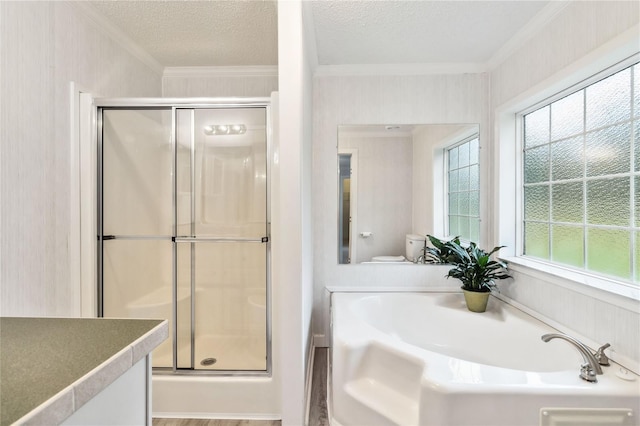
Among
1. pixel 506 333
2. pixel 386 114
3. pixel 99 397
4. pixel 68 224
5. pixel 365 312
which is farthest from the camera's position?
pixel 386 114

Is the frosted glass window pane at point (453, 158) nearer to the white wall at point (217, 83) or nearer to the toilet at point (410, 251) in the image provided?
the toilet at point (410, 251)

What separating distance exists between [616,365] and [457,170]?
168 centimetres

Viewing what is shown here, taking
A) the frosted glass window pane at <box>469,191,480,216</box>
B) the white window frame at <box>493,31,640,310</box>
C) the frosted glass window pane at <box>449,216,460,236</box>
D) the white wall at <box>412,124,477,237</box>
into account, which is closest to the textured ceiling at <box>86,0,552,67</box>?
the white window frame at <box>493,31,640,310</box>

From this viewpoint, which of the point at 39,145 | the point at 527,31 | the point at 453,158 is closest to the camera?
the point at 39,145

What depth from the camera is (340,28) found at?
2.14 metres

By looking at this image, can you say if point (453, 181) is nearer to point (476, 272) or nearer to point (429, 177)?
point (429, 177)

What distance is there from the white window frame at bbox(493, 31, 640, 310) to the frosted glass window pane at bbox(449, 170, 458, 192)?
32cm

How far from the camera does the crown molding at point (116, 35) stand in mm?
1921

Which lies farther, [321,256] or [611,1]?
[321,256]

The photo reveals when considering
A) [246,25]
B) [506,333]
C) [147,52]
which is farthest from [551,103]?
[147,52]

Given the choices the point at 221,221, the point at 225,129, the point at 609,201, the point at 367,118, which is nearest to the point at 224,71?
the point at 225,129

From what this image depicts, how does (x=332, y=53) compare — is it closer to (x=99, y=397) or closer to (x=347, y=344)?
(x=347, y=344)

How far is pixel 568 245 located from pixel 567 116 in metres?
0.77

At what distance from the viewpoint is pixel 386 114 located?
8.79 feet
